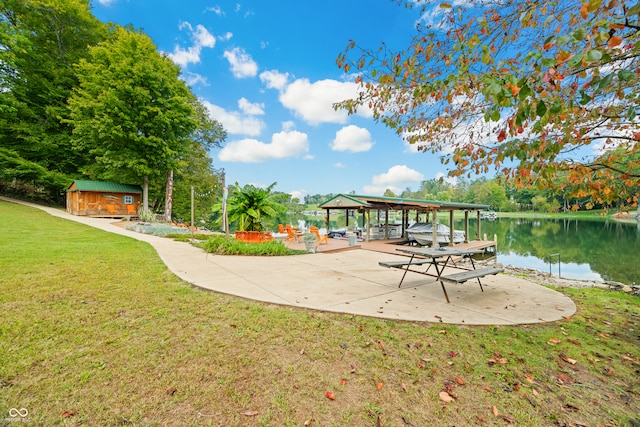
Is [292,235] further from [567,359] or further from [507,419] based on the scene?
[507,419]

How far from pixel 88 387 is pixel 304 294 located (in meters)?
3.19

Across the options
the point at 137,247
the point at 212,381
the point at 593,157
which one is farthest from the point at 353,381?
the point at 137,247

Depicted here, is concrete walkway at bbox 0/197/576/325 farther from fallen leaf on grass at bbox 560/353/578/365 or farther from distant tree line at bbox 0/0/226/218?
distant tree line at bbox 0/0/226/218

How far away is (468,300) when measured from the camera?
16.5 feet

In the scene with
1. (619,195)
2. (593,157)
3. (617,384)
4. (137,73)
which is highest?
(137,73)

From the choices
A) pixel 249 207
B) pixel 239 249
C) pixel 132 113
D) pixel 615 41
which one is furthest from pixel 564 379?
pixel 132 113

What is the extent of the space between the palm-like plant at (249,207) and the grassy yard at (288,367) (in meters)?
8.23

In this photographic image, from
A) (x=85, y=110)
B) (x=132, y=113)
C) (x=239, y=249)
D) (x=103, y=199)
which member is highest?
(x=85, y=110)

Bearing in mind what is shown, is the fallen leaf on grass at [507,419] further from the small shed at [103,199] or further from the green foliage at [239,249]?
the small shed at [103,199]

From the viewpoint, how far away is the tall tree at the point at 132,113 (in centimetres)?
2088

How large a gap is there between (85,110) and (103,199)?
7.91 m

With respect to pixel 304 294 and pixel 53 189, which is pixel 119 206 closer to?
pixel 53 189

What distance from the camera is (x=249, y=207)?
12789 mm

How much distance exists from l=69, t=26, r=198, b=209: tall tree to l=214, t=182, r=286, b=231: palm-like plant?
12328mm
